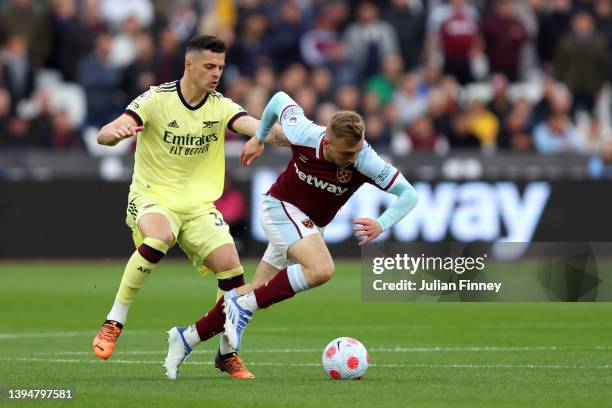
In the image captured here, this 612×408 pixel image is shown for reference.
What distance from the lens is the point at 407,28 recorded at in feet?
83.6

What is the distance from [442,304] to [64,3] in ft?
33.3

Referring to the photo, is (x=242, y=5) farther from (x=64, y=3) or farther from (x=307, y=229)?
(x=307, y=229)

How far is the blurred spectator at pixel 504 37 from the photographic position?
25.5 m

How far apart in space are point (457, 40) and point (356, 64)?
1.79 meters

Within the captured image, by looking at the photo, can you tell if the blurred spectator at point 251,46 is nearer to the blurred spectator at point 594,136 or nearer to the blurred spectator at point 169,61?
the blurred spectator at point 169,61

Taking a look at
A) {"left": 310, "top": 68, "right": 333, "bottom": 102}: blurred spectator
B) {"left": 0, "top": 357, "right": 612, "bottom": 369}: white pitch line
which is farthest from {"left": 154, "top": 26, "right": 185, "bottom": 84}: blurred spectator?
{"left": 0, "top": 357, "right": 612, "bottom": 369}: white pitch line

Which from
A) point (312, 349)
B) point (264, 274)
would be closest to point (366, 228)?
point (264, 274)

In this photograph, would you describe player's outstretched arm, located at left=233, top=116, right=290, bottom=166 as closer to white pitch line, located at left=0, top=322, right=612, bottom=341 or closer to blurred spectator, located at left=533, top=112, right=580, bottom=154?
white pitch line, located at left=0, top=322, right=612, bottom=341

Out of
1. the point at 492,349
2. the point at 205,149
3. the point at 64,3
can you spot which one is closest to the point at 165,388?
the point at 205,149

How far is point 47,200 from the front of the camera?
71.9 ft

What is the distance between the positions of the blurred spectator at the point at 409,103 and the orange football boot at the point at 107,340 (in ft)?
47.1

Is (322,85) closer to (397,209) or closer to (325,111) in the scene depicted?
(325,111)

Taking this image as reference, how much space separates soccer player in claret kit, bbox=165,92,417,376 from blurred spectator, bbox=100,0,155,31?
1492 cm

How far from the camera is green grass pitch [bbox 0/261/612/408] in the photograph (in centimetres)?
933
